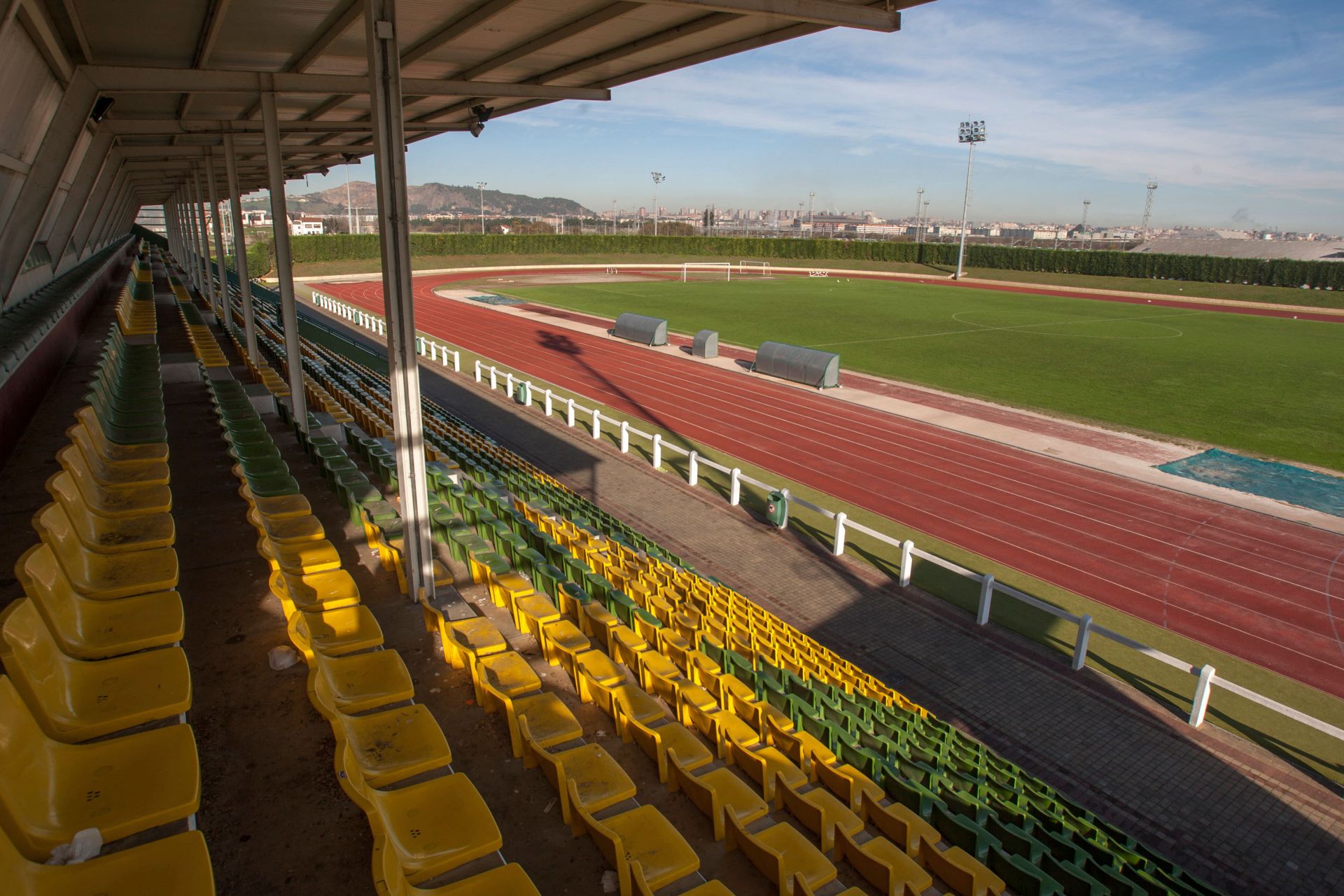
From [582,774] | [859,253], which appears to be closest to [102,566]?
[582,774]

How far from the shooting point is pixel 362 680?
180 inches

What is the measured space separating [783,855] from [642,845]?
752 mm

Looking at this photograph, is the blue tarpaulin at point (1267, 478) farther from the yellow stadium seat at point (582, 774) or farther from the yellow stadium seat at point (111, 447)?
the yellow stadium seat at point (111, 447)

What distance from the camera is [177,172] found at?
2377 centimetres

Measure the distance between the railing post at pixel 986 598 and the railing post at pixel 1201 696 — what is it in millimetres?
2232

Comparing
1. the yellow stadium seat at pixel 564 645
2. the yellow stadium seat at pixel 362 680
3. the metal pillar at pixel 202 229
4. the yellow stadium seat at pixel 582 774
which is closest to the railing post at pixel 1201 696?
the yellow stadium seat at pixel 564 645

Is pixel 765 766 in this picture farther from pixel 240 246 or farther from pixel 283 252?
pixel 240 246

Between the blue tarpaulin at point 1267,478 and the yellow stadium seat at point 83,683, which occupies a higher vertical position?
the yellow stadium seat at point 83,683

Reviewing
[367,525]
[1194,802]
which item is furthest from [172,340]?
[1194,802]

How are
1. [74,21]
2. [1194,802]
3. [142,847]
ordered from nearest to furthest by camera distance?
[142,847]
[1194,802]
[74,21]

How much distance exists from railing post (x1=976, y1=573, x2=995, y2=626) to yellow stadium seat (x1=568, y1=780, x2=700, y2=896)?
6.33 meters

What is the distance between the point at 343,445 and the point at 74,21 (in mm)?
6240

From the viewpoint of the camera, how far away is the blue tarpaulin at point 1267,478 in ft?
45.2

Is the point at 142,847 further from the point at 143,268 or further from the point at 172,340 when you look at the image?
the point at 143,268
